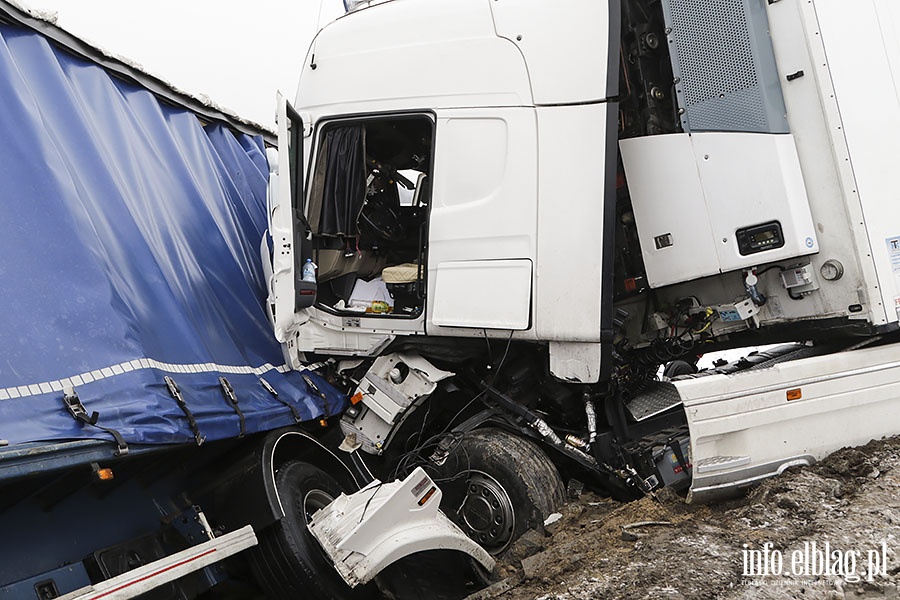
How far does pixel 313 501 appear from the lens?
3893 mm

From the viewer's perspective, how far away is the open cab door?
397cm

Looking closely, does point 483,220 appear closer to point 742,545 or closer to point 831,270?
point 831,270

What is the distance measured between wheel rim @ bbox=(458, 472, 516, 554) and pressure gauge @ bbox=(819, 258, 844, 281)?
5.80 feet

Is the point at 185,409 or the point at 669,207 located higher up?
the point at 669,207

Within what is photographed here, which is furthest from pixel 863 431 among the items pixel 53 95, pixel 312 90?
pixel 53 95

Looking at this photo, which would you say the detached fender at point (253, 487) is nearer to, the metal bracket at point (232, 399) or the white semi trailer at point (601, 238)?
the metal bracket at point (232, 399)

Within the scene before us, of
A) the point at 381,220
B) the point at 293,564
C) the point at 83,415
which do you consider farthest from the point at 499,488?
the point at 83,415

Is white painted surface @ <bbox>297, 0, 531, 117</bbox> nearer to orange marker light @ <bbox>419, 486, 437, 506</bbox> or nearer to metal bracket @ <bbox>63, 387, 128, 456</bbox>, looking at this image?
orange marker light @ <bbox>419, 486, 437, 506</bbox>

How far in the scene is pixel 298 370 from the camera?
4332 millimetres

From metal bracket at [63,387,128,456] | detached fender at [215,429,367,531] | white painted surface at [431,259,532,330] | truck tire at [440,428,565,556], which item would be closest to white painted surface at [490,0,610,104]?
white painted surface at [431,259,532,330]

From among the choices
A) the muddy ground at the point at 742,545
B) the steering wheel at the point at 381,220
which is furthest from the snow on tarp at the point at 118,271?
the muddy ground at the point at 742,545

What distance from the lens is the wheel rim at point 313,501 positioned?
12.4 feet

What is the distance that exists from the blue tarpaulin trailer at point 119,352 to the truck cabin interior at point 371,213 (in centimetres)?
50

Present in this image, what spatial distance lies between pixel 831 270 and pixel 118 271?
3111mm
